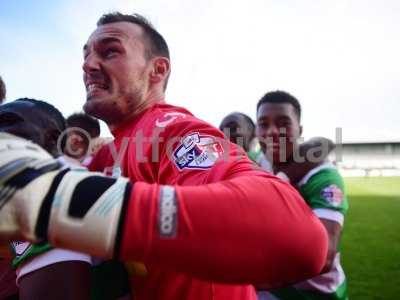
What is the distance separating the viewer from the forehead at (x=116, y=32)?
1943 millimetres

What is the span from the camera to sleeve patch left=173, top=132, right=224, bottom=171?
112 centimetres

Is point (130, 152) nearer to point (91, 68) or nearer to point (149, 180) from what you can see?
point (149, 180)

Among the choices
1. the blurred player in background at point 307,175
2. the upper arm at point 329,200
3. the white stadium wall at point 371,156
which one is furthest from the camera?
the white stadium wall at point 371,156

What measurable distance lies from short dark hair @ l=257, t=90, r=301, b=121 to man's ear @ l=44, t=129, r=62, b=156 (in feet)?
11.1

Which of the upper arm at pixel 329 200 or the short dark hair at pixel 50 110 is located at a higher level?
the short dark hair at pixel 50 110

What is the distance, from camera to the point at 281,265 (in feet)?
2.62

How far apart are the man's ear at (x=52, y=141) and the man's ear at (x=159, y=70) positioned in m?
0.90

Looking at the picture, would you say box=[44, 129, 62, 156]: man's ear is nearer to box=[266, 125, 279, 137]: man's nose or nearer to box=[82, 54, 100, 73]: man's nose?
box=[82, 54, 100, 73]: man's nose

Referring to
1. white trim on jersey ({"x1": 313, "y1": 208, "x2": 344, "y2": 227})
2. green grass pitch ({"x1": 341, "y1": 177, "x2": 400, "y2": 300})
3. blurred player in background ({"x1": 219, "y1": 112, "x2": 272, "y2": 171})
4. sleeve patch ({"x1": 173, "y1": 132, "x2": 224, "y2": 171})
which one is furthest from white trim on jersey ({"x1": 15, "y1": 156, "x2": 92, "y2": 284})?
green grass pitch ({"x1": 341, "y1": 177, "x2": 400, "y2": 300})

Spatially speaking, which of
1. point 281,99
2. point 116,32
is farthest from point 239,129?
point 116,32

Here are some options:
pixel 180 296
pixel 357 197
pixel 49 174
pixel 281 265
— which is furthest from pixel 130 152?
pixel 357 197

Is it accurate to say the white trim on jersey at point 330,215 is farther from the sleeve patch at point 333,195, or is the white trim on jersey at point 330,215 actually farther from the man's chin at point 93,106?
the man's chin at point 93,106

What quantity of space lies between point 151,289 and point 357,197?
67.3 ft

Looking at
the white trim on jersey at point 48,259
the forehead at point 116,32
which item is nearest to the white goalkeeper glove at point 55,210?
the white trim on jersey at point 48,259
